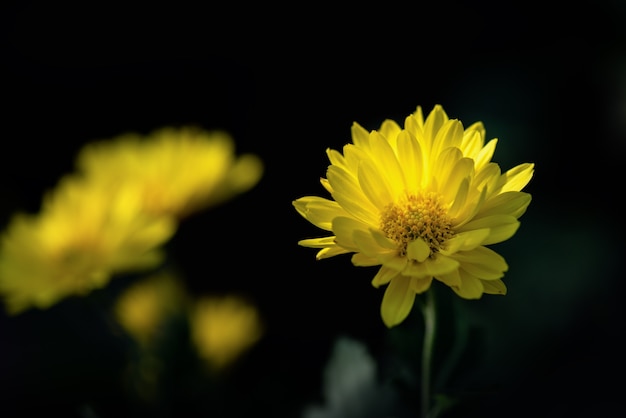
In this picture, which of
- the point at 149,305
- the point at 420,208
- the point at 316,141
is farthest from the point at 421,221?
the point at 316,141

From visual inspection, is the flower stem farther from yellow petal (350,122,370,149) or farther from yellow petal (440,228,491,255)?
yellow petal (350,122,370,149)

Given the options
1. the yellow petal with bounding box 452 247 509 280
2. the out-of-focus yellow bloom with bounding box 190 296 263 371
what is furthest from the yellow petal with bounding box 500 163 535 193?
the out-of-focus yellow bloom with bounding box 190 296 263 371

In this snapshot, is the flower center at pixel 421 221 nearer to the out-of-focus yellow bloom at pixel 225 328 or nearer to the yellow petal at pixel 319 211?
the yellow petal at pixel 319 211

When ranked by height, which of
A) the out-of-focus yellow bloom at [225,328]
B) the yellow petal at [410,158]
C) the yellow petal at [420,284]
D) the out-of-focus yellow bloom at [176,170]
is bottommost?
the yellow petal at [420,284]

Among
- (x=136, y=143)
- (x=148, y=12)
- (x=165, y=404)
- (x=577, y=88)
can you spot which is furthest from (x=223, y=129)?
(x=165, y=404)

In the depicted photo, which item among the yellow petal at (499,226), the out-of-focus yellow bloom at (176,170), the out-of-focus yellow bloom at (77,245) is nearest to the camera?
the yellow petal at (499,226)

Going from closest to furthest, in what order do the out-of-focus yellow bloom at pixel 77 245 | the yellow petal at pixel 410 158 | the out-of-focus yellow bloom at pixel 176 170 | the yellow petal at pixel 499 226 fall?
the yellow petal at pixel 499 226, the yellow petal at pixel 410 158, the out-of-focus yellow bloom at pixel 77 245, the out-of-focus yellow bloom at pixel 176 170

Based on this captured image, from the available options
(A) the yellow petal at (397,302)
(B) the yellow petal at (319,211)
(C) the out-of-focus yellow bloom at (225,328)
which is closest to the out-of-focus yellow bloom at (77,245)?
(C) the out-of-focus yellow bloom at (225,328)

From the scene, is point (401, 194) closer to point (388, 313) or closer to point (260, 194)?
point (388, 313)
